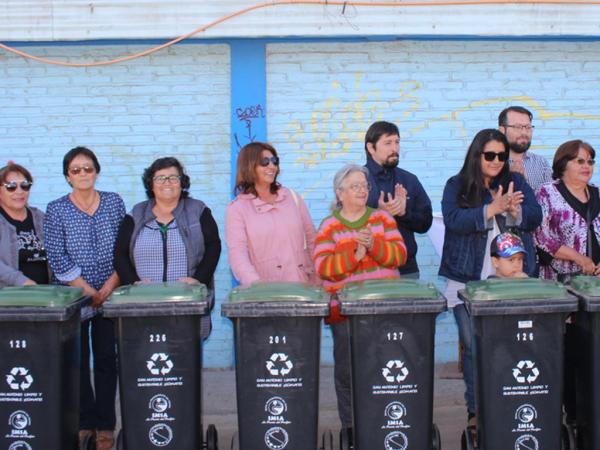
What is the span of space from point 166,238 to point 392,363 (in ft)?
5.14

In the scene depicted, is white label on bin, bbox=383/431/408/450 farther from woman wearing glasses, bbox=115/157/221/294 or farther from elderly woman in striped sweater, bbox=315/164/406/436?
woman wearing glasses, bbox=115/157/221/294

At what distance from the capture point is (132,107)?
571 cm

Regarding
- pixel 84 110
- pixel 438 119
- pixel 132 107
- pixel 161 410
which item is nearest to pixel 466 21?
pixel 438 119

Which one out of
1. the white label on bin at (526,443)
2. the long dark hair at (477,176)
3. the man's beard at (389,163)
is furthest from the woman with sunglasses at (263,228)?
the white label on bin at (526,443)

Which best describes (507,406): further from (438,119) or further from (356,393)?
(438,119)

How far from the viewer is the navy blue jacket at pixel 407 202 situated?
4105 mm

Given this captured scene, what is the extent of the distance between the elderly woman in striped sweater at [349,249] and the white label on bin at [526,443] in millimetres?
1043

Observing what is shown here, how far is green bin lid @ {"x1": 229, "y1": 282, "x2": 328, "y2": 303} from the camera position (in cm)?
330

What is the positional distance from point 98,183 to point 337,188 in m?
2.85

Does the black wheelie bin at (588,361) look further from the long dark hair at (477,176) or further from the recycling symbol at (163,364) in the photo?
the recycling symbol at (163,364)

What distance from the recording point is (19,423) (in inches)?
131

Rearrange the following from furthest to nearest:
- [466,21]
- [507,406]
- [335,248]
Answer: [466,21] < [335,248] < [507,406]

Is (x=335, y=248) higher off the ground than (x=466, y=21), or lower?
lower

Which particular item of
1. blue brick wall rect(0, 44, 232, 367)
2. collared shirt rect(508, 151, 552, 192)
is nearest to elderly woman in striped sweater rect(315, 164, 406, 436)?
collared shirt rect(508, 151, 552, 192)
